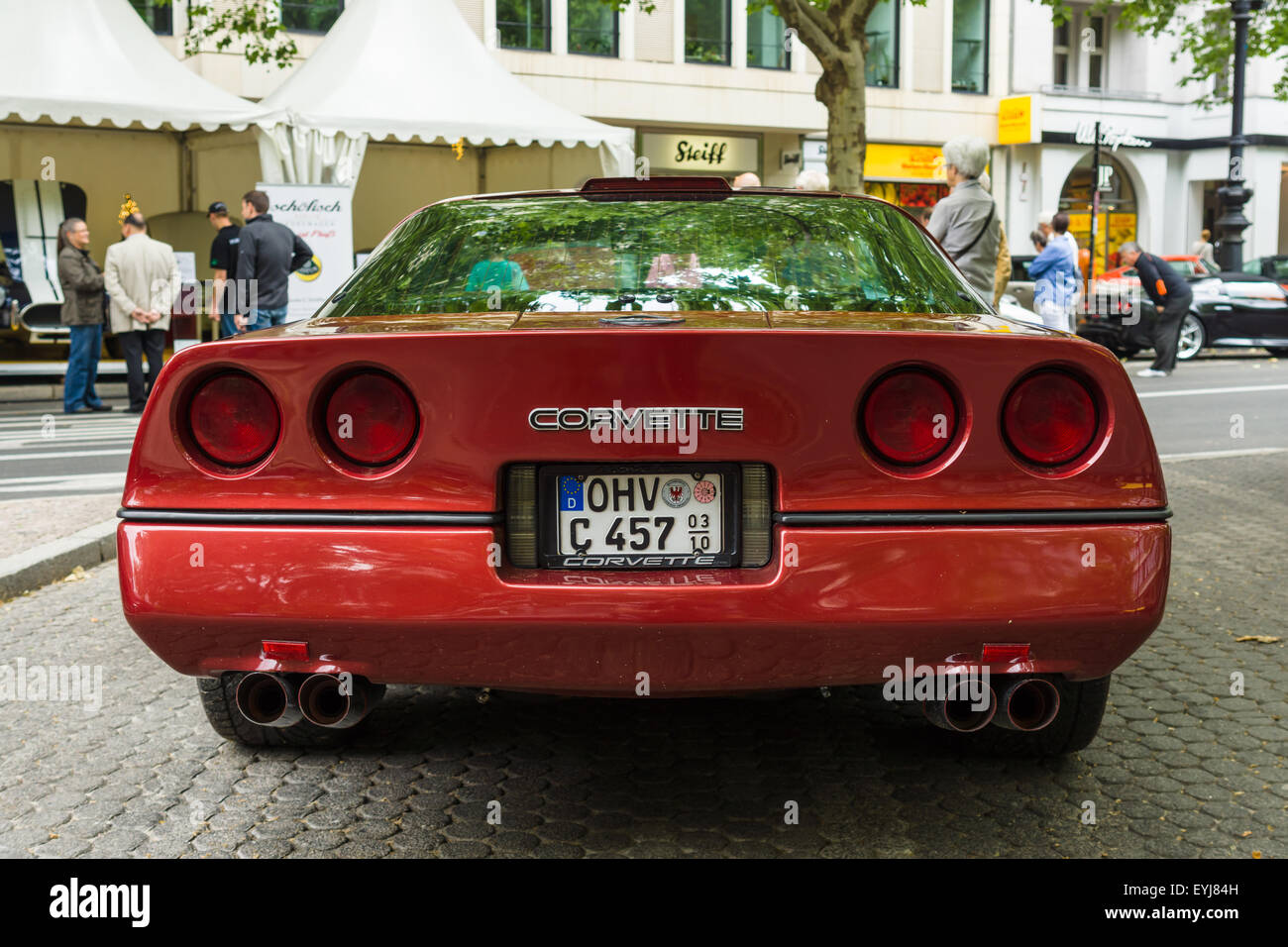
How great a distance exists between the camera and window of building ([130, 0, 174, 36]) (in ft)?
73.7

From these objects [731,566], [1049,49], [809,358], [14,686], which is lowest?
[14,686]

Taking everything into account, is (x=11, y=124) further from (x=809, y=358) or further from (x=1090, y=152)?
(x=1090, y=152)

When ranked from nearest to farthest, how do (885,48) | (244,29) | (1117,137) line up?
(244,29) < (885,48) < (1117,137)

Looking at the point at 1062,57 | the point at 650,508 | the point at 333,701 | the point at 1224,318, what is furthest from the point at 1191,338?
the point at 333,701

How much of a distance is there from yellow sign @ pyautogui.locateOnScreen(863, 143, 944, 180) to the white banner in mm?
17540

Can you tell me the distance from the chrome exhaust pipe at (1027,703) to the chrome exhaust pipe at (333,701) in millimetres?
1368

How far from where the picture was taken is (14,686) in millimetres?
4418

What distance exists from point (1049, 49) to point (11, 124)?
23204 millimetres

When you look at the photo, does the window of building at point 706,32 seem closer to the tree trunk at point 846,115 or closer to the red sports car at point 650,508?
the tree trunk at point 846,115

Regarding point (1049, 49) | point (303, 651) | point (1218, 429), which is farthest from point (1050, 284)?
point (1049, 49)

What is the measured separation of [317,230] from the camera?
45.7 feet

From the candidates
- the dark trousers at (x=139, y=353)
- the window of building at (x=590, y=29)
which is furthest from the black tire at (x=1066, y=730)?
the window of building at (x=590, y=29)

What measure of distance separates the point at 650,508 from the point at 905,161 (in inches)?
1126

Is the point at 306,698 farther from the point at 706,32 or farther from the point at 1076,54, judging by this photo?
the point at 1076,54
